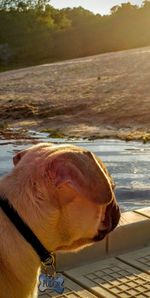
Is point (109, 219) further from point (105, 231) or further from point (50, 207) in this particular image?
point (50, 207)

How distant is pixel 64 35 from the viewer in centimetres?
6494

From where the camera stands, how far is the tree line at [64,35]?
59.9 metres

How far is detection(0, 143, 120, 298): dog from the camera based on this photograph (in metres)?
3.17

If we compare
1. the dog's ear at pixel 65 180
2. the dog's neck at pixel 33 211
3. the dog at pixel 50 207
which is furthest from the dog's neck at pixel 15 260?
the dog's ear at pixel 65 180

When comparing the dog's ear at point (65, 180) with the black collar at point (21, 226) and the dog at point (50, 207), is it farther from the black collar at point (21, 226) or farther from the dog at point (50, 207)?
the black collar at point (21, 226)

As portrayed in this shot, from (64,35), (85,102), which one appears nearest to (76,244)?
(85,102)

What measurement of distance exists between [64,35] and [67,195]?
207 ft

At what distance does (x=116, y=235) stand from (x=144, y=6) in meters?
66.5

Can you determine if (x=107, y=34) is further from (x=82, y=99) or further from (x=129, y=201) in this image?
(x=129, y=201)

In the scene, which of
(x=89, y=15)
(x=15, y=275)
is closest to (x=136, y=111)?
(x=15, y=275)

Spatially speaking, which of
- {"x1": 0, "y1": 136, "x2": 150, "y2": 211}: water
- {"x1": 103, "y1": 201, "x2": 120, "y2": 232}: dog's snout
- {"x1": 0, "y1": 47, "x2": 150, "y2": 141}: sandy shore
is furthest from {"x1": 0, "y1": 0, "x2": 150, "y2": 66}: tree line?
{"x1": 103, "y1": 201, "x2": 120, "y2": 232}: dog's snout

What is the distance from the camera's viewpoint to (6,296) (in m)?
3.45

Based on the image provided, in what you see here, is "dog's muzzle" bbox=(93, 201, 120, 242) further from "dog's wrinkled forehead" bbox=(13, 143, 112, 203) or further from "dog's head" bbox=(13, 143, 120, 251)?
"dog's wrinkled forehead" bbox=(13, 143, 112, 203)

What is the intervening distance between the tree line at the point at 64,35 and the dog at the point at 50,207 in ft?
176
